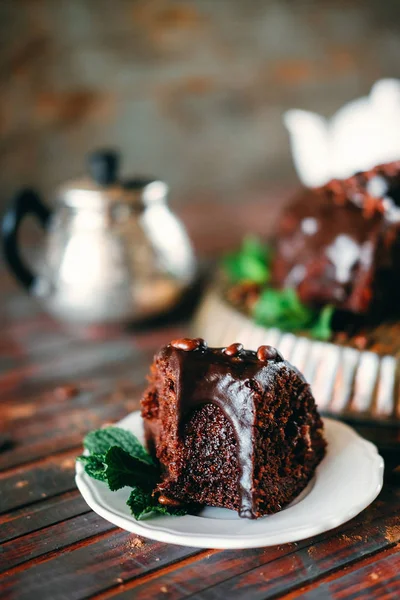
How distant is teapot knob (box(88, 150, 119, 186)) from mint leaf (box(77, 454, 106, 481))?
80 centimetres

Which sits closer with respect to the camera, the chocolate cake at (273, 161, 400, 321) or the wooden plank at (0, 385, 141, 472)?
the wooden plank at (0, 385, 141, 472)

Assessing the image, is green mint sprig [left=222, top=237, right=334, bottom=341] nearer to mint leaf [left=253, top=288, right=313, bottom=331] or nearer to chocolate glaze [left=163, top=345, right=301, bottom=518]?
mint leaf [left=253, top=288, right=313, bottom=331]

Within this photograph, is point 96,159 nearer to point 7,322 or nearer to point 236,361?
point 7,322

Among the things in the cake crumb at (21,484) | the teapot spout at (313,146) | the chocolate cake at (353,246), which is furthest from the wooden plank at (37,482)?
the teapot spout at (313,146)

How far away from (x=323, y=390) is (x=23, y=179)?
1588mm

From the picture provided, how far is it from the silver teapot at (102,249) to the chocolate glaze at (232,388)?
696 millimetres

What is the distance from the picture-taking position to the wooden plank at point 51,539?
36.4 inches

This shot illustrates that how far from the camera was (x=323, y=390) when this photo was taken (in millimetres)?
1271

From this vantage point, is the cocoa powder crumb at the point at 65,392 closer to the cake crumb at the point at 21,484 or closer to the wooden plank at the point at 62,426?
the wooden plank at the point at 62,426

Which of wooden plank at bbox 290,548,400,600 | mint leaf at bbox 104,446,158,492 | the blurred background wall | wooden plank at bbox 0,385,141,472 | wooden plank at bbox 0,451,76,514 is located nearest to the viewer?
wooden plank at bbox 290,548,400,600

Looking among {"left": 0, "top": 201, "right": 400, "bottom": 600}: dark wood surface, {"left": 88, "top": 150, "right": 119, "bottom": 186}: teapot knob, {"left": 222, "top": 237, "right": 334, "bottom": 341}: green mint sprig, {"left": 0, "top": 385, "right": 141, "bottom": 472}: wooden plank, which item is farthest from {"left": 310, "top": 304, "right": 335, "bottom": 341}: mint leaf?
{"left": 88, "top": 150, "right": 119, "bottom": 186}: teapot knob

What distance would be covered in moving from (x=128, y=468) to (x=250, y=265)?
0.74 metres

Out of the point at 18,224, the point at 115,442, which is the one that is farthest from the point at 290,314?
the point at 18,224

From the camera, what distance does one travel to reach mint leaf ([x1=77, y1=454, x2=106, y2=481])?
0.99 metres
